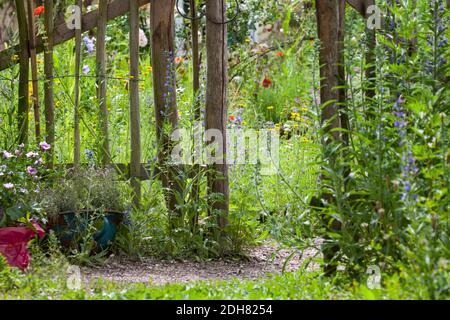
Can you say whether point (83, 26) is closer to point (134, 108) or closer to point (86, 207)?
point (134, 108)

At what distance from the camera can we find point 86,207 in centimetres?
565

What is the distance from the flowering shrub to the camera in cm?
529

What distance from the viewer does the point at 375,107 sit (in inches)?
181

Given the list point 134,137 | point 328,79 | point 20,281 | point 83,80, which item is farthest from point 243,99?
point 20,281

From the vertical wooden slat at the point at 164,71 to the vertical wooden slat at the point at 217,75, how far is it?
0.87ft

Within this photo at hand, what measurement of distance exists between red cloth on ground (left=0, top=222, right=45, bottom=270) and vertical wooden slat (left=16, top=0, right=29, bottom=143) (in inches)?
35.2

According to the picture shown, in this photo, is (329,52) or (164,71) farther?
(164,71)

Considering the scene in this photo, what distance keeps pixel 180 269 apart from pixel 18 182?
3.76 ft

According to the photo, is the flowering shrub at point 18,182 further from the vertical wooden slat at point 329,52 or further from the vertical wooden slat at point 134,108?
the vertical wooden slat at point 329,52

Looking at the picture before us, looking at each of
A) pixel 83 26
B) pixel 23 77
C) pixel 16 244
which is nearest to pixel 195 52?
pixel 83 26

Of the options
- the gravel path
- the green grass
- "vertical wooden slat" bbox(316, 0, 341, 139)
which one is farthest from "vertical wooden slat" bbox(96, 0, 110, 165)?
"vertical wooden slat" bbox(316, 0, 341, 139)

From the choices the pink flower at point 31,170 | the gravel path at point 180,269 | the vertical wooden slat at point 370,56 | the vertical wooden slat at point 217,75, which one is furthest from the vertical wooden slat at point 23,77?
the vertical wooden slat at point 370,56

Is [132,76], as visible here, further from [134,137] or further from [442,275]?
[442,275]
